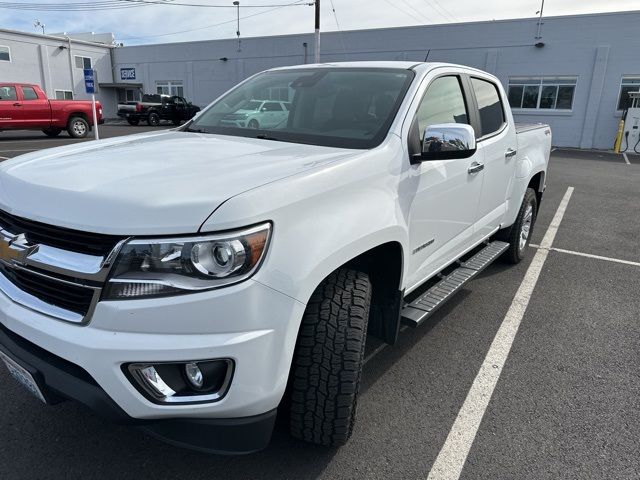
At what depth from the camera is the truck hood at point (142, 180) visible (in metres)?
1.68

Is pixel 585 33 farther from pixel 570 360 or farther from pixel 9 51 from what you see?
pixel 9 51

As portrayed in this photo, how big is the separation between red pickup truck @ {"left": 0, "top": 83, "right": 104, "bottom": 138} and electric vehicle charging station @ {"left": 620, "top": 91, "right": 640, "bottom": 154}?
2018 cm

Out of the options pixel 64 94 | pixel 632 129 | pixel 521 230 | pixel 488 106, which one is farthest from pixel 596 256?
pixel 64 94

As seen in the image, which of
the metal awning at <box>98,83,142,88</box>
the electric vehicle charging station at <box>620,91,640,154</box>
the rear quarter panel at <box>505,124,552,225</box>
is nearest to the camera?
the rear quarter panel at <box>505,124,552,225</box>

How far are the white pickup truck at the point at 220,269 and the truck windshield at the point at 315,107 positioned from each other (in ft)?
0.10

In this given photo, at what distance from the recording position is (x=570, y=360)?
3.26 m

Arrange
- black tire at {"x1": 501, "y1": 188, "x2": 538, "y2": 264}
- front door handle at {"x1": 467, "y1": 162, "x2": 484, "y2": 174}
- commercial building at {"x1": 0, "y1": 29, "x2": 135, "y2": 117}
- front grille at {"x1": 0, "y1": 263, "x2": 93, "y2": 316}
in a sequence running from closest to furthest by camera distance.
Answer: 1. front grille at {"x1": 0, "y1": 263, "x2": 93, "y2": 316}
2. front door handle at {"x1": 467, "y1": 162, "x2": 484, "y2": 174}
3. black tire at {"x1": 501, "y1": 188, "x2": 538, "y2": 264}
4. commercial building at {"x1": 0, "y1": 29, "x2": 135, "y2": 117}

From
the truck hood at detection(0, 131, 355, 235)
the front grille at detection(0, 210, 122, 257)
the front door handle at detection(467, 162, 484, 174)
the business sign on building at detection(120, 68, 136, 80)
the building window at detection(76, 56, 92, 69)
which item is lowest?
the front grille at detection(0, 210, 122, 257)

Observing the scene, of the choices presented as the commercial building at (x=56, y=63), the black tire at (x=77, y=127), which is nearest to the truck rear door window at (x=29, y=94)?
the black tire at (x=77, y=127)

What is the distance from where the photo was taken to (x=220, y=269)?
169cm

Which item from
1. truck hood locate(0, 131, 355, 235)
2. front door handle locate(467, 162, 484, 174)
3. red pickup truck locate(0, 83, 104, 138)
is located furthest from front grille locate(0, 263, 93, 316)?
red pickup truck locate(0, 83, 104, 138)

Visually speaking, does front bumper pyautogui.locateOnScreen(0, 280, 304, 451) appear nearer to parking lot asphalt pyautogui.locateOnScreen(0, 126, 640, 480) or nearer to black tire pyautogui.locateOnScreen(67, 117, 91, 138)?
parking lot asphalt pyautogui.locateOnScreen(0, 126, 640, 480)

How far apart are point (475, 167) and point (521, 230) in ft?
6.14

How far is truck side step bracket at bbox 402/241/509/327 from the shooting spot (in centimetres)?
278
